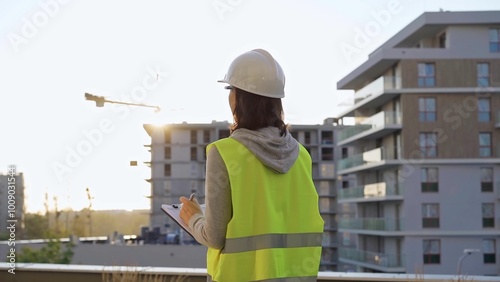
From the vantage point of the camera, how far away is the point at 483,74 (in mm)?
32375

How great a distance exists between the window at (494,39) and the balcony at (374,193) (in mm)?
7921

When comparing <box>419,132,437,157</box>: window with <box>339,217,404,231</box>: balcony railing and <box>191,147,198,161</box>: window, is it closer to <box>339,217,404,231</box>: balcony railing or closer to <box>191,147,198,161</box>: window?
<box>339,217,404,231</box>: balcony railing

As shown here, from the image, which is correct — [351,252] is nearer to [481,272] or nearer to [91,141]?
[481,272]

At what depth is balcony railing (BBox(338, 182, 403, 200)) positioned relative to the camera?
33031 mm

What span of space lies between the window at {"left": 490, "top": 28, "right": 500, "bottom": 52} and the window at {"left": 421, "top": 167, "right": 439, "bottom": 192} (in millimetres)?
6423

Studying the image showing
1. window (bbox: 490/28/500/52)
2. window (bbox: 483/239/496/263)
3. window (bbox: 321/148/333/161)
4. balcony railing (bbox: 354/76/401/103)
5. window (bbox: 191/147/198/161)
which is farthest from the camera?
window (bbox: 191/147/198/161)

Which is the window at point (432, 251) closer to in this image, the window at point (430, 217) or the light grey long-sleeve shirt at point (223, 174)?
the window at point (430, 217)

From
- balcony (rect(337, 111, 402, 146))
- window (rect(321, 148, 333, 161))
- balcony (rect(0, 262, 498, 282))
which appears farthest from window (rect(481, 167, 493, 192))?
window (rect(321, 148, 333, 161))

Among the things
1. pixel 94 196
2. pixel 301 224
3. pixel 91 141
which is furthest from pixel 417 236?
pixel 301 224

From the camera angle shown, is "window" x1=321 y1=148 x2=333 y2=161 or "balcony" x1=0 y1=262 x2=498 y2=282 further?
"window" x1=321 y1=148 x2=333 y2=161

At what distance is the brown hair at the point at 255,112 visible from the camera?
1.85 metres

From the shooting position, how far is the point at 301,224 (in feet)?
6.01

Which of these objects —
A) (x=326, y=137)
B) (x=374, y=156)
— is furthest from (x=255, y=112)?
(x=326, y=137)

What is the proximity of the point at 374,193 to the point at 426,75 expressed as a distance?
6550 mm
